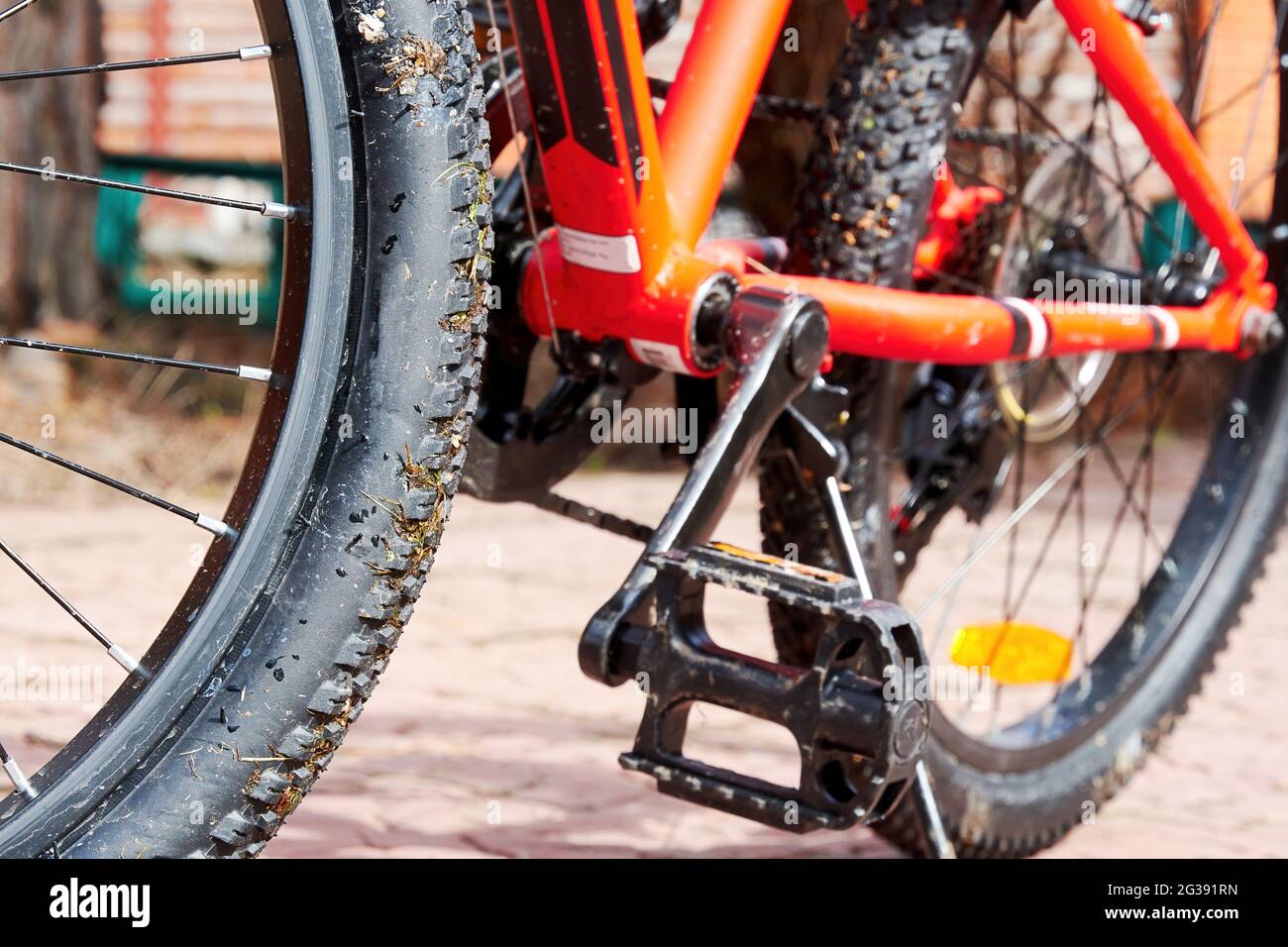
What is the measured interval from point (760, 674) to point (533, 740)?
118 cm

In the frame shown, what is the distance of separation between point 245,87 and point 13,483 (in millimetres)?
1805

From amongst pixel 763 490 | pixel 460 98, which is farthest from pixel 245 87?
pixel 460 98

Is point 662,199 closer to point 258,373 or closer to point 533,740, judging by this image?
point 258,373

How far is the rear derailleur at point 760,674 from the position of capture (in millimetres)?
1224

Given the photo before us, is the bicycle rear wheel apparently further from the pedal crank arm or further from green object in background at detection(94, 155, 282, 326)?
green object in background at detection(94, 155, 282, 326)

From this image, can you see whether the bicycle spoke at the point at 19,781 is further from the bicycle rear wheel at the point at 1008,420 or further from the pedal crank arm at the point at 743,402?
the bicycle rear wheel at the point at 1008,420

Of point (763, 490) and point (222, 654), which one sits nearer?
point (222, 654)

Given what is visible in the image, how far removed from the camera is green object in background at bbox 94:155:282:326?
5086mm

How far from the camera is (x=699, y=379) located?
1583 mm

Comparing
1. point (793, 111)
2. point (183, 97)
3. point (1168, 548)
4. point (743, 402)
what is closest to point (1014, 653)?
point (1168, 548)

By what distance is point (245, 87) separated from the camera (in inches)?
209

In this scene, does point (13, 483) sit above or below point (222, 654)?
below
